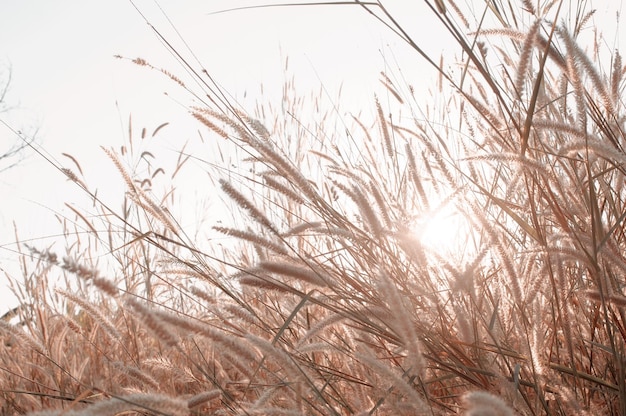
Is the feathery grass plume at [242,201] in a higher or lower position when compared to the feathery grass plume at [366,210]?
lower

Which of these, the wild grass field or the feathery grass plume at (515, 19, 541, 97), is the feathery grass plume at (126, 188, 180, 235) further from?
the feathery grass plume at (515, 19, 541, 97)

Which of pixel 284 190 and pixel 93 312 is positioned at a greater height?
pixel 284 190

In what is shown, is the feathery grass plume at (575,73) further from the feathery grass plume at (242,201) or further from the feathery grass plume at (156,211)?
the feathery grass plume at (156,211)

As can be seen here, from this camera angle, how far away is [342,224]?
1375 millimetres

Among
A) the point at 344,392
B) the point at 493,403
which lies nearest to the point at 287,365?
the point at 493,403

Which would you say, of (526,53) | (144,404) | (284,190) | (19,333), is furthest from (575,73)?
(19,333)

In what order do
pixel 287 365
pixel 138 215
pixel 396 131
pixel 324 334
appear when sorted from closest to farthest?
pixel 287 365 < pixel 324 334 < pixel 396 131 < pixel 138 215

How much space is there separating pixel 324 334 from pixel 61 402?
84 cm

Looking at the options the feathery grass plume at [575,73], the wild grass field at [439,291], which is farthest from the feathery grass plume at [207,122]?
the feathery grass plume at [575,73]

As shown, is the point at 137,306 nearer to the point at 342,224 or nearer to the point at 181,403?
the point at 181,403

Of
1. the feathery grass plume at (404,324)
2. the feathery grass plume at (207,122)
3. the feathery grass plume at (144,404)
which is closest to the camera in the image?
the feathery grass plume at (144,404)

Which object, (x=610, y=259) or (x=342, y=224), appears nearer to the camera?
(x=610, y=259)

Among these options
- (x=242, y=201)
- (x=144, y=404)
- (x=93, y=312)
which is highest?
(x=242, y=201)

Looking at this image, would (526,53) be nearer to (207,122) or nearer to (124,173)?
(207,122)
